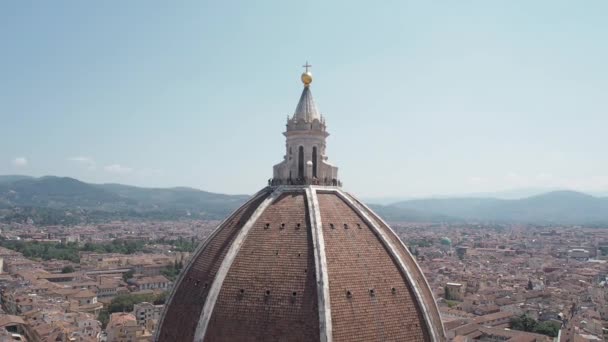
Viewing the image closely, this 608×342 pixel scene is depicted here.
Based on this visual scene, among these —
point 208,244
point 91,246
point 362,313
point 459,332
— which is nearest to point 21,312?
point 459,332

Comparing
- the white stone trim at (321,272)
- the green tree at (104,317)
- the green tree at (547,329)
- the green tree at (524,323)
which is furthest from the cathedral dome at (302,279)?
the green tree at (104,317)

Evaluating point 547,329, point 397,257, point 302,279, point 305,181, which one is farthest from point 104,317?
point 302,279

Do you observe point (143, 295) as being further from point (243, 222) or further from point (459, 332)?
point (243, 222)

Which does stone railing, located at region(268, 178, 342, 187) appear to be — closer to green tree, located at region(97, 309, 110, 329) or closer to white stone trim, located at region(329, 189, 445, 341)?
white stone trim, located at region(329, 189, 445, 341)

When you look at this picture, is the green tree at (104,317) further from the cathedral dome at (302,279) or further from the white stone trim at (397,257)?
the white stone trim at (397,257)

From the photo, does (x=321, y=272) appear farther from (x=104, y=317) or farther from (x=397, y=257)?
(x=104, y=317)

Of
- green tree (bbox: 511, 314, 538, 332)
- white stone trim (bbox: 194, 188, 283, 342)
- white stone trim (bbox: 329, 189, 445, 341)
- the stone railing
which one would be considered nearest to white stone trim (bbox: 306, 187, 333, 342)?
the stone railing
